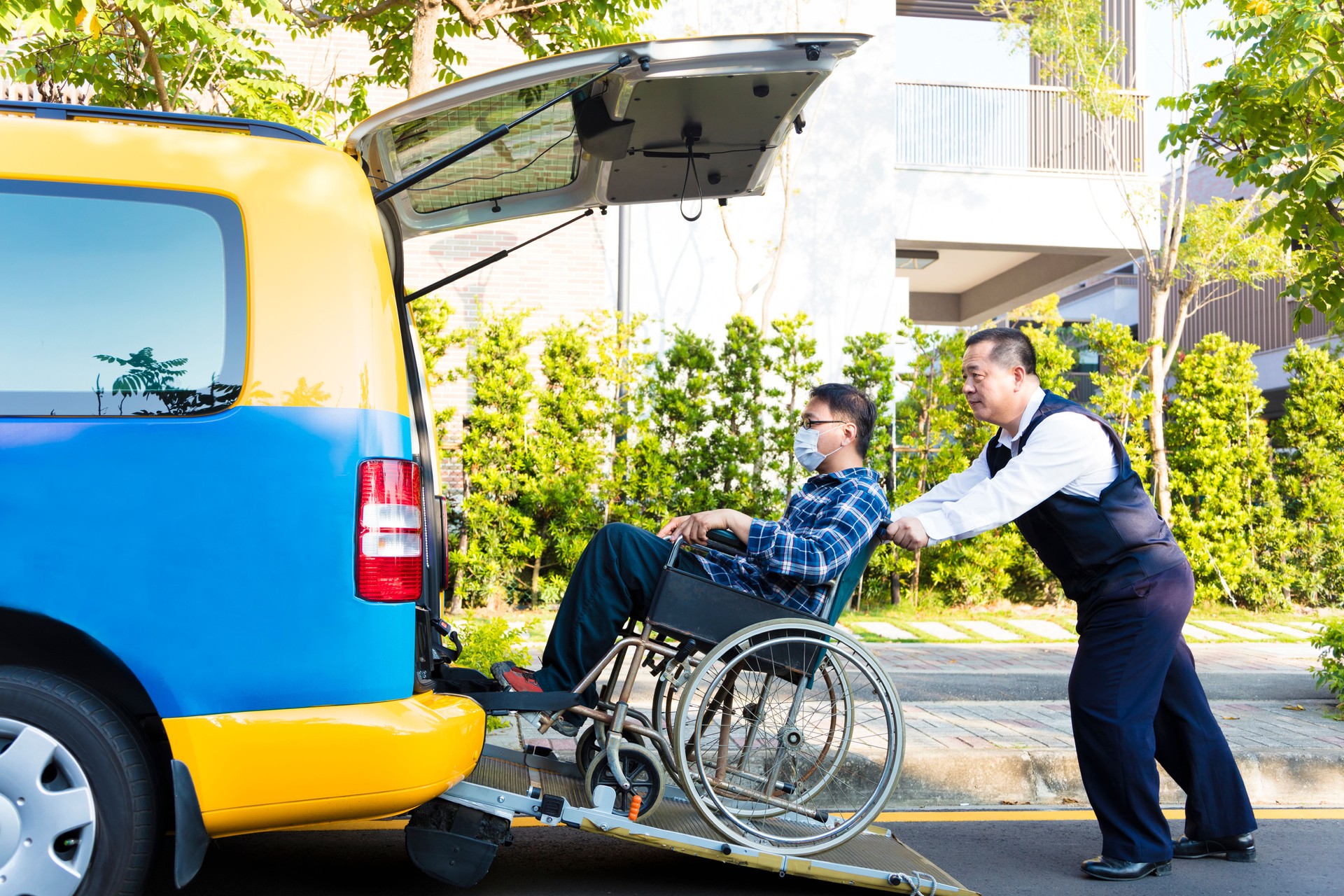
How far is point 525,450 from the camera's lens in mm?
9789

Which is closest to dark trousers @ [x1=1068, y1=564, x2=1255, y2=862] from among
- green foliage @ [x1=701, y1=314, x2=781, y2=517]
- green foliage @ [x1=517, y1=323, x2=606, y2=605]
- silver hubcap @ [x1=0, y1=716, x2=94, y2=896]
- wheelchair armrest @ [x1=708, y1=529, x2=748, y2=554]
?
wheelchair armrest @ [x1=708, y1=529, x2=748, y2=554]

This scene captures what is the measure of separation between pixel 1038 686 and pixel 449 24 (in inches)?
232

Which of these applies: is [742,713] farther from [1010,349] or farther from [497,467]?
[497,467]

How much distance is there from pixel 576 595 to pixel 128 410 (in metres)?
1.58

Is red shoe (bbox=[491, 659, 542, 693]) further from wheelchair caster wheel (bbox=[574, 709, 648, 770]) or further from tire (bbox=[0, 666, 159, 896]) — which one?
tire (bbox=[0, 666, 159, 896])

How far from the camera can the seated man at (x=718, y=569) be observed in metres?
3.67

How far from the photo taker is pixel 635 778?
11.5 ft

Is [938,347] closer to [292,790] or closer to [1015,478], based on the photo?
[1015,478]

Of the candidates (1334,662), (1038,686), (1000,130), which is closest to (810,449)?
(1038,686)

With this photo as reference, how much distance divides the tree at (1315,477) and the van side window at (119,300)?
10.6 m

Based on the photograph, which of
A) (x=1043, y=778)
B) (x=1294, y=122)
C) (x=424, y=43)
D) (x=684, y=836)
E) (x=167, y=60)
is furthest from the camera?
(x=167, y=60)

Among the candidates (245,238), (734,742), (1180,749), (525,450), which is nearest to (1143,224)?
(525,450)

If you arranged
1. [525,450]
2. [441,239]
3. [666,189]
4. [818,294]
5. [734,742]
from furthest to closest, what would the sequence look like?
[818,294], [441,239], [525,450], [666,189], [734,742]

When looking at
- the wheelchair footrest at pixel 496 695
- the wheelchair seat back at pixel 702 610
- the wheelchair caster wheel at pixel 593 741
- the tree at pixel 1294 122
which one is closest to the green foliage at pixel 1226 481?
the tree at pixel 1294 122
